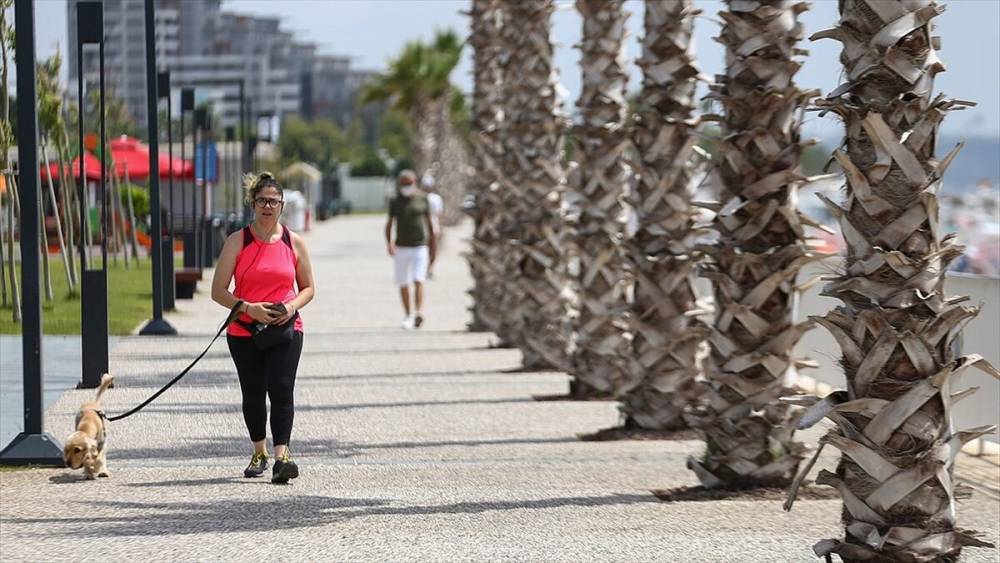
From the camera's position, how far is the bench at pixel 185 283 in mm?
18969

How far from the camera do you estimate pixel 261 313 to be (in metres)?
7.40

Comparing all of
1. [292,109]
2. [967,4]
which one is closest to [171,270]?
[967,4]

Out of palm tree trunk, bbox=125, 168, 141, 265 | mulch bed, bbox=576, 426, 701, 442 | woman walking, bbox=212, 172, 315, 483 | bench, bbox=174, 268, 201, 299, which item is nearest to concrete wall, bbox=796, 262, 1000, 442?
mulch bed, bbox=576, 426, 701, 442

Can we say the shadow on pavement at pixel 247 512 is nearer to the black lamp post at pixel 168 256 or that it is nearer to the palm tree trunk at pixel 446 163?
the black lamp post at pixel 168 256

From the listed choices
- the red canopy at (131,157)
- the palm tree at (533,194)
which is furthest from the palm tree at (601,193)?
the red canopy at (131,157)

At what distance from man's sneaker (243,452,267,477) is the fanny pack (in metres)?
0.64

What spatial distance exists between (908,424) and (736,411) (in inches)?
97.7

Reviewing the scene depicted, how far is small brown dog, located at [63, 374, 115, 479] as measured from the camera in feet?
24.6

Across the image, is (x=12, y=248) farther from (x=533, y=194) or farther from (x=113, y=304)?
(x=533, y=194)

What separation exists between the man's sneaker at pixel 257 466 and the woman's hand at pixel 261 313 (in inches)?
33.6

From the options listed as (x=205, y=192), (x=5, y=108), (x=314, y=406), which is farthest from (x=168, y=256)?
(x=5, y=108)

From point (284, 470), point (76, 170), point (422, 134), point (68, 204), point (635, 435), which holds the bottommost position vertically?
point (422, 134)

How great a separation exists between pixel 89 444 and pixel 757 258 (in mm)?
3469

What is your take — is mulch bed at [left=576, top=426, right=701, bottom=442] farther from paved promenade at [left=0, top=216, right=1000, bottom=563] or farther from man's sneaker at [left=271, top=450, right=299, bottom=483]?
man's sneaker at [left=271, top=450, right=299, bottom=483]
